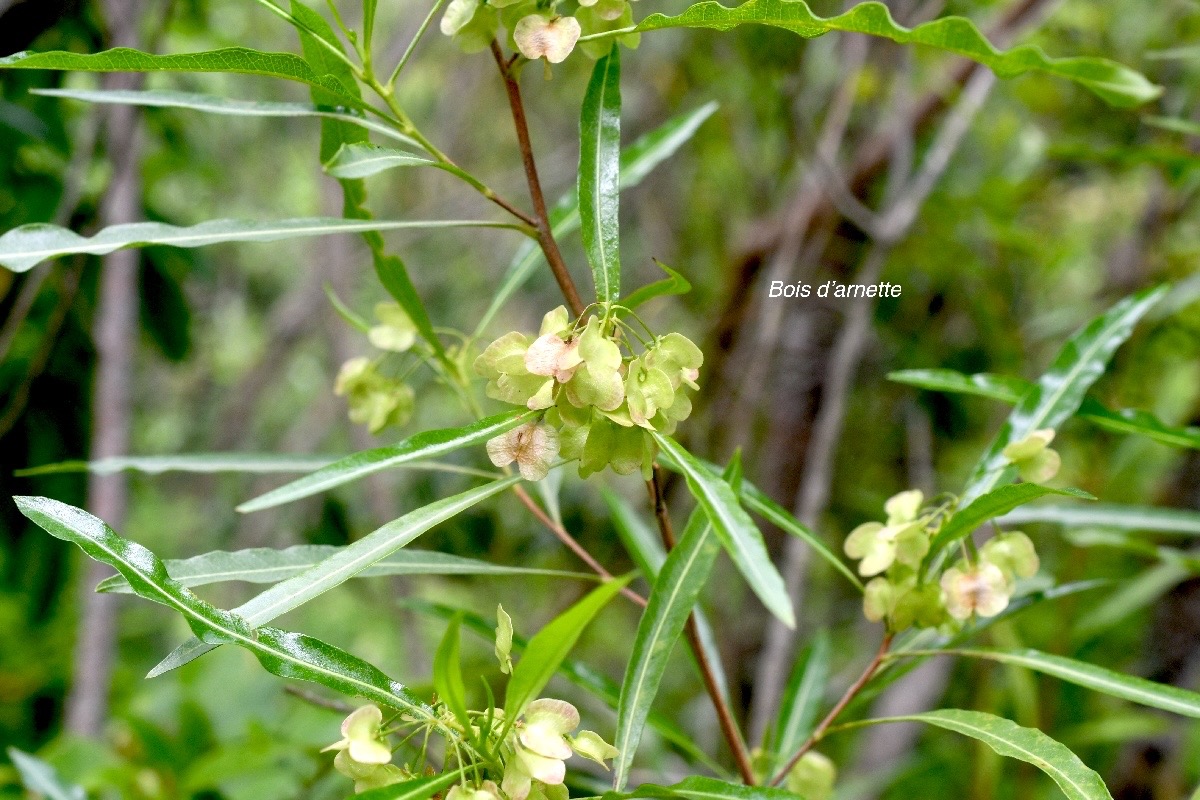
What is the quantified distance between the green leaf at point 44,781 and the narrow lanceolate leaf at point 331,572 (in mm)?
525

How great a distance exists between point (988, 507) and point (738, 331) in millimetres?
1529

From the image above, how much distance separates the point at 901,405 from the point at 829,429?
56 cm

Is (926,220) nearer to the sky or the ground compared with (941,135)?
nearer to the ground

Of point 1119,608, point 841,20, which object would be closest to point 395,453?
point 841,20

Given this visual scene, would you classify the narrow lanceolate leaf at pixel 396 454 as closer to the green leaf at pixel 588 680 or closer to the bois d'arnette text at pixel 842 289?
the green leaf at pixel 588 680

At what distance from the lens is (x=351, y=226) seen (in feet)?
2.04

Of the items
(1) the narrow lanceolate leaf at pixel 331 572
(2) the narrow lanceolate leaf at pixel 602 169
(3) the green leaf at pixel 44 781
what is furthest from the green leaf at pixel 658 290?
(3) the green leaf at pixel 44 781

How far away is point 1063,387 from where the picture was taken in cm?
76

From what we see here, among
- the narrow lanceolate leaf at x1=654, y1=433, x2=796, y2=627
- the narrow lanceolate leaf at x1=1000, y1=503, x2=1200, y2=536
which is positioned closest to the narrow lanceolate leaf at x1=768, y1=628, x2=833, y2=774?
the narrow lanceolate leaf at x1=1000, y1=503, x2=1200, y2=536

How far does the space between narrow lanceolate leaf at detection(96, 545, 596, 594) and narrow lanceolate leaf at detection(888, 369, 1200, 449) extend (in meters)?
0.36

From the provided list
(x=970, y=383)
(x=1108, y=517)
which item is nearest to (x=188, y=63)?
(x=970, y=383)

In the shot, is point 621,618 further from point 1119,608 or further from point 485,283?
point 1119,608

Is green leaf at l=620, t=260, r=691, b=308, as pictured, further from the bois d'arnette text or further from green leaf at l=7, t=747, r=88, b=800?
the bois d'arnette text

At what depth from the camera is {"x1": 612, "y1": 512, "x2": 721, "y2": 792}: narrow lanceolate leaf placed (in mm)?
626
